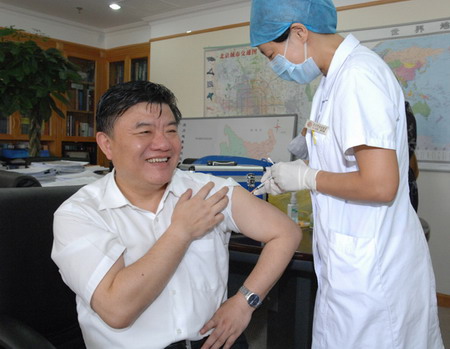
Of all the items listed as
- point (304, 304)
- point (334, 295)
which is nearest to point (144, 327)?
point (334, 295)

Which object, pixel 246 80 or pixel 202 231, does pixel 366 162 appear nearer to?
pixel 202 231

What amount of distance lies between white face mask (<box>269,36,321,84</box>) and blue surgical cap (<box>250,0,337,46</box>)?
0.06 metres

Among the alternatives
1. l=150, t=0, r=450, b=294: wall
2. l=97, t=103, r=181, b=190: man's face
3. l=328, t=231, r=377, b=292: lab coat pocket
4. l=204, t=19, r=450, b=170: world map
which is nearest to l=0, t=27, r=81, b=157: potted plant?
l=97, t=103, r=181, b=190: man's face

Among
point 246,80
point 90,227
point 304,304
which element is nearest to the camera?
point 90,227

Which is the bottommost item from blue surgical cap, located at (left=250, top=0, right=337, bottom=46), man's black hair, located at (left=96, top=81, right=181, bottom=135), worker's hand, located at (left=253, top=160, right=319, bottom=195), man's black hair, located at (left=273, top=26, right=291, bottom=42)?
worker's hand, located at (left=253, top=160, right=319, bottom=195)

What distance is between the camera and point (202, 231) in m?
1.04

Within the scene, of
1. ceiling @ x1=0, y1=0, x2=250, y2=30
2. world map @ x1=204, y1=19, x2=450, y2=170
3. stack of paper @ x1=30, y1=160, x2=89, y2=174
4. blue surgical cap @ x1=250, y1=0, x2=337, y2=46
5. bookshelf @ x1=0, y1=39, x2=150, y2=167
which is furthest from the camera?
bookshelf @ x1=0, y1=39, x2=150, y2=167

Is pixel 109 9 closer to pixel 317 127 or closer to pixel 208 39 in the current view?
pixel 208 39

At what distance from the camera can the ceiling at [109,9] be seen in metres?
4.50

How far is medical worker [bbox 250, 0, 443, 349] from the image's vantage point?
3.54 feet

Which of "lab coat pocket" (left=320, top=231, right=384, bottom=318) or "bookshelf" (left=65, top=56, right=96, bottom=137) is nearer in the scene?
"lab coat pocket" (left=320, top=231, right=384, bottom=318)

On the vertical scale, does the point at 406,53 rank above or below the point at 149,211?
above

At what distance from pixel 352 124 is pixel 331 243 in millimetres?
351

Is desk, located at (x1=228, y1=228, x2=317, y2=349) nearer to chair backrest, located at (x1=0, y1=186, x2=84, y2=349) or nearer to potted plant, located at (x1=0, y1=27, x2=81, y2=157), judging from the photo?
chair backrest, located at (x1=0, y1=186, x2=84, y2=349)
